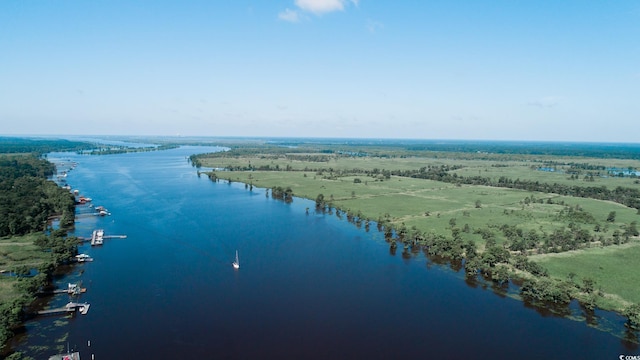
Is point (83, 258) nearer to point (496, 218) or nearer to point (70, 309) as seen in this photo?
point (70, 309)

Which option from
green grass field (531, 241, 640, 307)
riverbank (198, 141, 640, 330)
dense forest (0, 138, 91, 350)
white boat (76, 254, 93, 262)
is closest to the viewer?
dense forest (0, 138, 91, 350)

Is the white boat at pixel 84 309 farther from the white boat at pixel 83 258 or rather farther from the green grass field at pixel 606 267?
the green grass field at pixel 606 267

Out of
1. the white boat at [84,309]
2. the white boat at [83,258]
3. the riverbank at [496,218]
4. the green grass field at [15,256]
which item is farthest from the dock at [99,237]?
the riverbank at [496,218]

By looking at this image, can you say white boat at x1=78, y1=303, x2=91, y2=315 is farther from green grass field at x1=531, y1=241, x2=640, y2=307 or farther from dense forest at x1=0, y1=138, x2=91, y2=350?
green grass field at x1=531, y1=241, x2=640, y2=307

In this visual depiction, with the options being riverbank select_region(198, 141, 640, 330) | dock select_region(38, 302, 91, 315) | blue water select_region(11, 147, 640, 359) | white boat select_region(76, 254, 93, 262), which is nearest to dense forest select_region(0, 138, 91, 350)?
white boat select_region(76, 254, 93, 262)

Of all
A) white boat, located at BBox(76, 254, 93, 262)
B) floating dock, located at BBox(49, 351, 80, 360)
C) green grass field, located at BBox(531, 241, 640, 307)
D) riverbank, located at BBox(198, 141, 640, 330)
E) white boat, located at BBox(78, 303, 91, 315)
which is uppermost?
riverbank, located at BBox(198, 141, 640, 330)

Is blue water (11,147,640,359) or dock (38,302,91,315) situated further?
dock (38,302,91,315)

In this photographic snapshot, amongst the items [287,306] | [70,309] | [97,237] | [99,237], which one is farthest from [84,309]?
[97,237]

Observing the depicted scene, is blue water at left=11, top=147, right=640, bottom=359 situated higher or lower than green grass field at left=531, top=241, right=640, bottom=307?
lower

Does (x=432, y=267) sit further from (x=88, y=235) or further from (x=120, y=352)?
(x=88, y=235)
